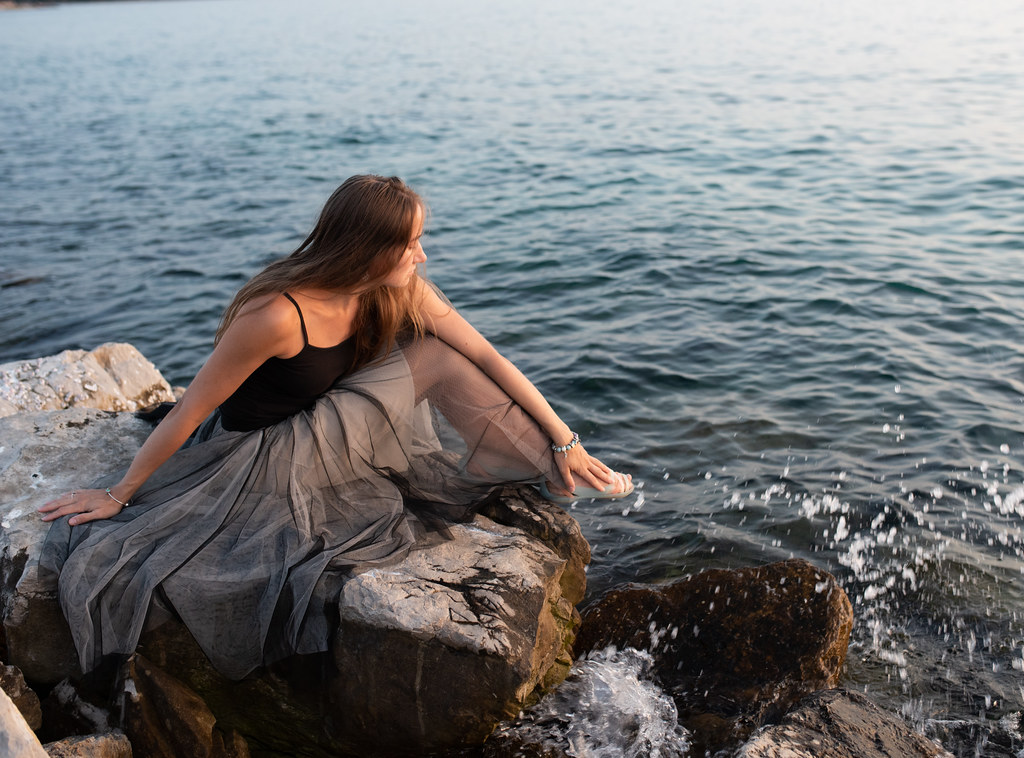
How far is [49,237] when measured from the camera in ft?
40.3

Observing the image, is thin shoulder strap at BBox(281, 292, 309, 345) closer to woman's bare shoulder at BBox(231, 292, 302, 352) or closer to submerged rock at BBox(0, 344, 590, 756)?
woman's bare shoulder at BBox(231, 292, 302, 352)

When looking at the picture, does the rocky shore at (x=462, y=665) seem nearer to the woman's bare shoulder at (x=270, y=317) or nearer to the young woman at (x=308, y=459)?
the young woman at (x=308, y=459)

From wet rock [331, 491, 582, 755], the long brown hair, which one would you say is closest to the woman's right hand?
the long brown hair

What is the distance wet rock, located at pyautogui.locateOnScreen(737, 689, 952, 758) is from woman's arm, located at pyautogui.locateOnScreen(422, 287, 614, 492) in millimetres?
1441

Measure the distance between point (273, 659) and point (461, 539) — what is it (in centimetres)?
95

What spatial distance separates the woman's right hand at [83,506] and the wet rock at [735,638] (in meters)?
2.28

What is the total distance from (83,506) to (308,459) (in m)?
1.00

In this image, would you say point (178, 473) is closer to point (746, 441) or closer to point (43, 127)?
point (746, 441)

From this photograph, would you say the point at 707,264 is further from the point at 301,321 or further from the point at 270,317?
the point at 270,317

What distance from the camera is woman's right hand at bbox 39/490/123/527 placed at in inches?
151

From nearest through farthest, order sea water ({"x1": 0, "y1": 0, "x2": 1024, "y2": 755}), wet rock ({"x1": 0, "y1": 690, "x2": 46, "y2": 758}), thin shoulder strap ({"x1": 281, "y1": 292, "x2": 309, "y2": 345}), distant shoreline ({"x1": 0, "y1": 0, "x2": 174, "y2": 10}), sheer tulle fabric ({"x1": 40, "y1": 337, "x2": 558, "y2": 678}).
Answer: wet rock ({"x1": 0, "y1": 690, "x2": 46, "y2": 758}) < sheer tulle fabric ({"x1": 40, "y1": 337, "x2": 558, "y2": 678}) < thin shoulder strap ({"x1": 281, "y1": 292, "x2": 309, "y2": 345}) < sea water ({"x1": 0, "y1": 0, "x2": 1024, "y2": 755}) < distant shoreline ({"x1": 0, "y1": 0, "x2": 174, "y2": 10})

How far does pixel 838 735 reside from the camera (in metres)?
3.28

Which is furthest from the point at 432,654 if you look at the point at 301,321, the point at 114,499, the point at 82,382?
the point at 82,382

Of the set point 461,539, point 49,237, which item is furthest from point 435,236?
point 461,539
